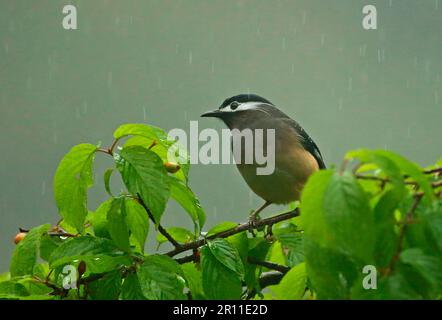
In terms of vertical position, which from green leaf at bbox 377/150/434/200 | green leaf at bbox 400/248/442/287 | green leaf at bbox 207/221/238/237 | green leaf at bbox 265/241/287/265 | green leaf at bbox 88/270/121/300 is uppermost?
green leaf at bbox 377/150/434/200

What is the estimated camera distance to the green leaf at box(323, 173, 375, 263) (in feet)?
2.94

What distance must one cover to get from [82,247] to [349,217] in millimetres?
726

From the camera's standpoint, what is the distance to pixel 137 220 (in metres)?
1.46

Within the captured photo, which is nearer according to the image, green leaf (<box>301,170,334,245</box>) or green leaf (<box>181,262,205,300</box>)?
green leaf (<box>301,170,334,245</box>)

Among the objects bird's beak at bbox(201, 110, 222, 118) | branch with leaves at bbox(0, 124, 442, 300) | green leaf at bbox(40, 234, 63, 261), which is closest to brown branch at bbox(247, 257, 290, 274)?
branch with leaves at bbox(0, 124, 442, 300)

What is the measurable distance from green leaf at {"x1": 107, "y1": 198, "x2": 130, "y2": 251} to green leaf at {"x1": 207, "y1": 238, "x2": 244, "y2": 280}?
0.61 ft

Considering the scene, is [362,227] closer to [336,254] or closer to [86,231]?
[336,254]

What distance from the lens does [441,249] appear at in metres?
0.94

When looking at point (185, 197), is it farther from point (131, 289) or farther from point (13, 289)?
point (13, 289)

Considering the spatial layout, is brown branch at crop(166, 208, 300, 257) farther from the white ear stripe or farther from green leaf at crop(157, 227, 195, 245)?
the white ear stripe

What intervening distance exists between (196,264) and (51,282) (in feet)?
1.14

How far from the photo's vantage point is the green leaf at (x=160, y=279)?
51.8 inches

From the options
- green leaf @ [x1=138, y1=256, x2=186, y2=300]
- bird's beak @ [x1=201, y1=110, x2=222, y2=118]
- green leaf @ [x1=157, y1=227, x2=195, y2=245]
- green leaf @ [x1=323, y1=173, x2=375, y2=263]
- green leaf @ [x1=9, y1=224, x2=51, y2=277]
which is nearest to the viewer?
green leaf @ [x1=323, y1=173, x2=375, y2=263]
